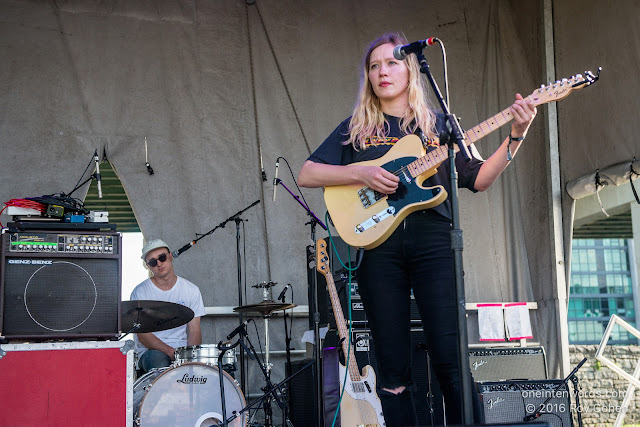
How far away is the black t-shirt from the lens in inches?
108

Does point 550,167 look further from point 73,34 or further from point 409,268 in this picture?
point 73,34

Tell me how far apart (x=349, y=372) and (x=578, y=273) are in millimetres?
48031

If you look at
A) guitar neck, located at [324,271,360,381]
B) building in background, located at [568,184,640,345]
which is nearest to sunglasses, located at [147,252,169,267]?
guitar neck, located at [324,271,360,381]

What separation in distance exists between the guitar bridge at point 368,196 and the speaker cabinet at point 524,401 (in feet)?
6.31

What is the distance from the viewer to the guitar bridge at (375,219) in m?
2.62

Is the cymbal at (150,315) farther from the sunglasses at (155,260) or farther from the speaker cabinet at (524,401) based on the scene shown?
the speaker cabinet at (524,401)

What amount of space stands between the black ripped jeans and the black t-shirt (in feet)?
0.74

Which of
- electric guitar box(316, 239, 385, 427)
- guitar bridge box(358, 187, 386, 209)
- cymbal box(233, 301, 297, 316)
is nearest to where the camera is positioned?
guitar bridge box(358, 187, 386, 209)

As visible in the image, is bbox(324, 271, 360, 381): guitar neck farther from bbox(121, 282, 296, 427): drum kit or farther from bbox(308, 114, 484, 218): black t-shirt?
bbox(308, 114, 484, 218): black t-shirt

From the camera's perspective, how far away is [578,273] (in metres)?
48.4

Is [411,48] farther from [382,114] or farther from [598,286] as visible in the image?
[598,286]

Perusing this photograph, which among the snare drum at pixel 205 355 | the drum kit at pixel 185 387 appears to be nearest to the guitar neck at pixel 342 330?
the drum kit at pixel 185 387

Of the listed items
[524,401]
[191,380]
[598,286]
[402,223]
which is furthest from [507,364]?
[598,286]

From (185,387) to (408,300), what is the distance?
81.1 inches
